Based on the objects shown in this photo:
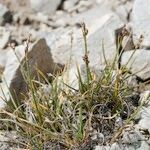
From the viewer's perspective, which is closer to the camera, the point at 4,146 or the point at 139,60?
the point at 4,146

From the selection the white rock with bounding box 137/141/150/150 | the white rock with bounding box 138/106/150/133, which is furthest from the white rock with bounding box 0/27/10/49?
the white rock with bounding box 137/141/150/150

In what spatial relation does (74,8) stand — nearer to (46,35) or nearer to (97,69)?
(46,35)

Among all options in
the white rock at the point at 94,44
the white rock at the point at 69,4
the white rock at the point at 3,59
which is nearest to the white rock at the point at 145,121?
the white rock at the point at 94,44

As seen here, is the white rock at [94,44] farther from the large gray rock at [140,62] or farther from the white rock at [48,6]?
the white rock at [48,6]

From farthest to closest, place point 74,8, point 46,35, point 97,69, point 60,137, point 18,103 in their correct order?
point 74,8
point 46,35
point 97,69
point 18,103
point 60,137

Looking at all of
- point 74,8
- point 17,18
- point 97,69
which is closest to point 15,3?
point 17,18

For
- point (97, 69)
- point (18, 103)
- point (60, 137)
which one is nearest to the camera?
point (60, 137)

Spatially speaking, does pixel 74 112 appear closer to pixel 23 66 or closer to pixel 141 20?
pixel 23 66

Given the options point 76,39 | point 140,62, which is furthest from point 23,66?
point 140,62
